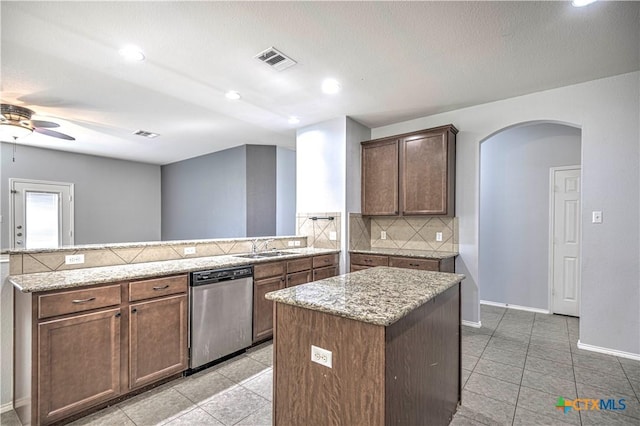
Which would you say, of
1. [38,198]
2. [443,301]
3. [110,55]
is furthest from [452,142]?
[38,198]

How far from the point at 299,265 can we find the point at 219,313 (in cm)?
113

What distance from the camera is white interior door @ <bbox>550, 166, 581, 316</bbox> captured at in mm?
3982

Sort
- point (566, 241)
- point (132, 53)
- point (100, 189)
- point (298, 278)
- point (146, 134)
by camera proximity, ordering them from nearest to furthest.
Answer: point (132, 53) < point (298, 278) < point (566, 241) < point (146, 134) < point (100, 189)

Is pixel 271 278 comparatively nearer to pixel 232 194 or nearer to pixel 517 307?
pixel 232 194

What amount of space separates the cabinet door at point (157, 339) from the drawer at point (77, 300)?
0.17 meters

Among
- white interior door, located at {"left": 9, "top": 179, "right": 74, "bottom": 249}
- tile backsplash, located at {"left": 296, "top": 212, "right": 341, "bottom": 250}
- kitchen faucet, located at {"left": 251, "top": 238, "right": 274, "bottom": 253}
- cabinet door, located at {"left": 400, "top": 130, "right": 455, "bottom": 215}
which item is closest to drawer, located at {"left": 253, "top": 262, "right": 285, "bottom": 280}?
kitchen faucet, located at {"left": 251, "top": 238, "right": 274, "bottom": 253}

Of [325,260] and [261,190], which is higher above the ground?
[261,190]

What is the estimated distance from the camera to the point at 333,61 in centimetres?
270

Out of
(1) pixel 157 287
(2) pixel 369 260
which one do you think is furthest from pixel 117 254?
(2) pixel 369 260

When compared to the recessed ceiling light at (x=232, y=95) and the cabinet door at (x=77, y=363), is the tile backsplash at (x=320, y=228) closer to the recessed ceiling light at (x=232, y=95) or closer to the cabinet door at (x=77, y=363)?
the recessed ceiling light at (x=232, y=95)

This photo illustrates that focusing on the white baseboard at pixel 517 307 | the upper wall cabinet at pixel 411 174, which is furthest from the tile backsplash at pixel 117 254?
the white baseboard at pixel 517 307

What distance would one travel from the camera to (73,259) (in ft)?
7.93

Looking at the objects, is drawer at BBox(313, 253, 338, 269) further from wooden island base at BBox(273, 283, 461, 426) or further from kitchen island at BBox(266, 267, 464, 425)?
wooden island base at BBox(273, 283, 461, 426)

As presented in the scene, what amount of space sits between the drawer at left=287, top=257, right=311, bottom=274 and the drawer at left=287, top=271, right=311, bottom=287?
0.16 feet
